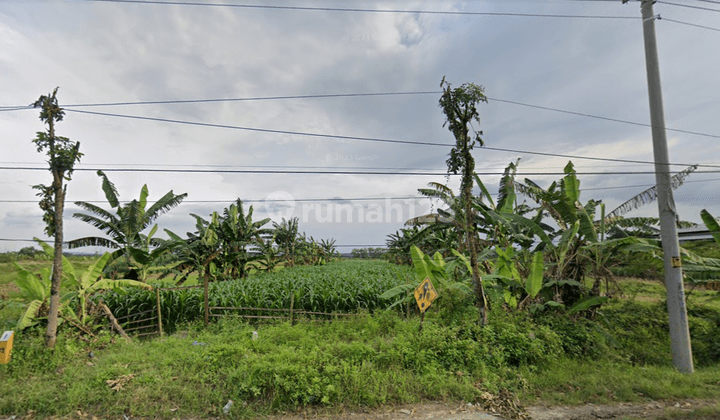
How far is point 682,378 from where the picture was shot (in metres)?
5.89

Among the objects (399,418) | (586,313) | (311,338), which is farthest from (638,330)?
(311,338)

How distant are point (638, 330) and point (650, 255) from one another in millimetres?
1935

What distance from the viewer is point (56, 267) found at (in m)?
6.63

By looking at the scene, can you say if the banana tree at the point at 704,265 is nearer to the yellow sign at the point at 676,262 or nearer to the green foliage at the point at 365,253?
the yellow sign at the point at 676,262

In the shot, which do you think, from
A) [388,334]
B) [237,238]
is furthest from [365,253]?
[388,334]

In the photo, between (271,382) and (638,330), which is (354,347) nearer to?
(271,382)

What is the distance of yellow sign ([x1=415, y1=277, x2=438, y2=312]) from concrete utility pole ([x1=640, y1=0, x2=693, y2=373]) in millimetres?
4987

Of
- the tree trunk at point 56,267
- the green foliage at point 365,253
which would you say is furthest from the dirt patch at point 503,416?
the green foliage at point 365,253

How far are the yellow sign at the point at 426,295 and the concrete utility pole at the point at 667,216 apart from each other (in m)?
4.99

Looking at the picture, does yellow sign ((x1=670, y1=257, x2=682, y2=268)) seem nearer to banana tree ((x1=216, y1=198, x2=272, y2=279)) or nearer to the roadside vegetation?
the roadside vegetation

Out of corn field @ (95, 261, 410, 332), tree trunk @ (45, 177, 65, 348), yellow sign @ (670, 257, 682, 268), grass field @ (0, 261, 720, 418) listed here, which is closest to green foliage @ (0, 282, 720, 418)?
grass field @ (0, 261, 720, 418)

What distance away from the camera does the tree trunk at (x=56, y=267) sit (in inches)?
256

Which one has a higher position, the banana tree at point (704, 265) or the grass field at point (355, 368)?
→ the banana tree at point (704, 265)

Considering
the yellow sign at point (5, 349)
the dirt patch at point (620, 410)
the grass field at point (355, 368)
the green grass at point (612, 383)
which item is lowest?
the dirt patch at point (620, 410)
